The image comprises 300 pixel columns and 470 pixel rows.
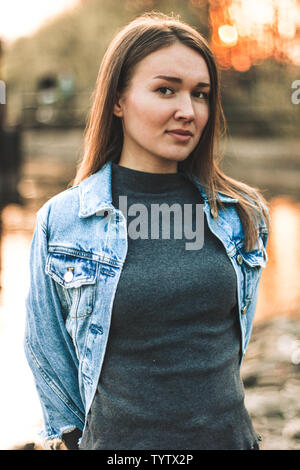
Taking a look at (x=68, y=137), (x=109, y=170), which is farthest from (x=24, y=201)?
(x=68, y=137)

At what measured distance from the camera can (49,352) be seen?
1978 mm

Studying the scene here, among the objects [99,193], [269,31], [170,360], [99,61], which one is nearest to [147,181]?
[99,193]

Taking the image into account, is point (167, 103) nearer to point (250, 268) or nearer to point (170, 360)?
point (250, 268)

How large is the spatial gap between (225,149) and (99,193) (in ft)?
3.05

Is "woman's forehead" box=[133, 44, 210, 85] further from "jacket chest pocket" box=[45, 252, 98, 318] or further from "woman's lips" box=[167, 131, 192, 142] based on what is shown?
"jacket chest pocket" box=[45, 252, 98, 318]

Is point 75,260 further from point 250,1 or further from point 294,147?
point 294,147

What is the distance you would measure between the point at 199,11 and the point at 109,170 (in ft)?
75.4

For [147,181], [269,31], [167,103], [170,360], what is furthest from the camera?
[269,31]

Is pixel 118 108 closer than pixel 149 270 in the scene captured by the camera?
No

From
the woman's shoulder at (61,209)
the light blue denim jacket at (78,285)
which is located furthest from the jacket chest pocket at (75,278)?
the woman's shoulder at (61,209)

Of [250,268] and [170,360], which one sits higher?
[250,268]

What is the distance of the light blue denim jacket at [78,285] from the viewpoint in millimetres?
1880

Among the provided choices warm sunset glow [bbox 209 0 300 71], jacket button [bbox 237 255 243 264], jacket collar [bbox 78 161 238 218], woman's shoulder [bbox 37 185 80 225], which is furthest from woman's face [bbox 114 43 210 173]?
warm sunset glow [bbox 209 0 300 71]

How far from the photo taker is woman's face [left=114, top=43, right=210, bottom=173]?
1.89 meters
